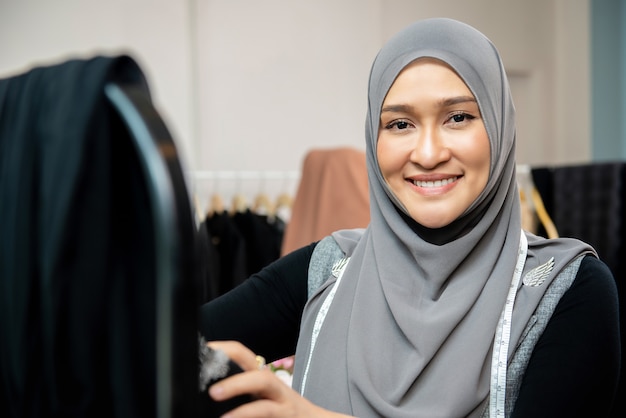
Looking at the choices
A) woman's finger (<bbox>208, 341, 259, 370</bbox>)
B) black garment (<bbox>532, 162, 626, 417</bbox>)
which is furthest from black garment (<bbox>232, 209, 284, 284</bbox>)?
woman's finger (<bbox>208, 341, 259, 370</bbox>)

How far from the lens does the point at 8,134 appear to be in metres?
0.51

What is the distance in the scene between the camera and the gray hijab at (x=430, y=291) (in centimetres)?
103

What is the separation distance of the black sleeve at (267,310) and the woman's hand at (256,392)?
0.43m

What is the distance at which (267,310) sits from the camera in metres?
1.14

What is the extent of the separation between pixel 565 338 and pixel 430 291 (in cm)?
21

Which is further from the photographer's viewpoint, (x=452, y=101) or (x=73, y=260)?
(x=452, y=101)

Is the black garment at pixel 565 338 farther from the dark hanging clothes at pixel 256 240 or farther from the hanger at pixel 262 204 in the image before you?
the hanger at pixel 262 204

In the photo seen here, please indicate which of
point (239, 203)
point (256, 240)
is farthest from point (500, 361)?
point (239, 203)

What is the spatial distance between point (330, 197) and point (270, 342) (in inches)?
54.2

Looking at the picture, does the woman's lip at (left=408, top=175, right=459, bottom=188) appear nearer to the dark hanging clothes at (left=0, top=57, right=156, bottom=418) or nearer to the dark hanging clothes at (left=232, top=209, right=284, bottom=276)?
the dark hanging clothes at (left=0, top=57, right=156, bottom=418)

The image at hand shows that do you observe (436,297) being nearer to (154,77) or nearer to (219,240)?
(219,240)

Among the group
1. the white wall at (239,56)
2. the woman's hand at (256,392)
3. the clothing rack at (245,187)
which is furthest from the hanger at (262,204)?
the woman's hand at (256,392)

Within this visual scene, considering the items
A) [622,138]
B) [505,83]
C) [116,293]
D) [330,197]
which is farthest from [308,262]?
[622,138]

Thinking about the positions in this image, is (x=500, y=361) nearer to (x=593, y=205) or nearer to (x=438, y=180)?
(x=438, y=180)
